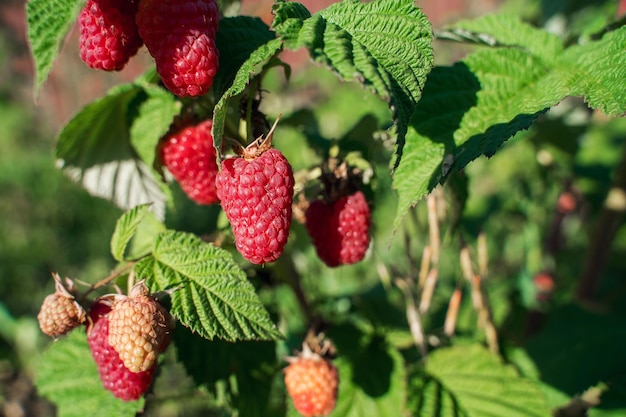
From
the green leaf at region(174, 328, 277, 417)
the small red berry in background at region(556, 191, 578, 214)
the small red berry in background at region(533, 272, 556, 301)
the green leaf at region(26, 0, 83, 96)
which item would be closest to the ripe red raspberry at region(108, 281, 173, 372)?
the green leaf at region(174, 328, 277, 417)

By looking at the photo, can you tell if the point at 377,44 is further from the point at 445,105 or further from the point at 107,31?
the point at 107,31

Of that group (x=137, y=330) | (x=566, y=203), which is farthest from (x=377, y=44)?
(x=566, y=203)

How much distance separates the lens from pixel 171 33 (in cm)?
73

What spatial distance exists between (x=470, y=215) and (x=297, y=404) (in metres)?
1.37

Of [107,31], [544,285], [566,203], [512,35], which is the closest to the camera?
[107,31]

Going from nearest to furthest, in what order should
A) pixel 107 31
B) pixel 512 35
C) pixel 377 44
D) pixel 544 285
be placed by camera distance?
pixel 377 44, pixel 107 31, pixel 512 35, pixel 544 285

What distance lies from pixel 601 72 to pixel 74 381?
40.6 inches

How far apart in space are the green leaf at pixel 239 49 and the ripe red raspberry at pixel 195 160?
19 centimetres

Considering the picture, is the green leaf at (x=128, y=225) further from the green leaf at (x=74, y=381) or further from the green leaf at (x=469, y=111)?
the green leaf at (x=469, y=111)

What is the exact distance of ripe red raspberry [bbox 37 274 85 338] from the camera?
79cm

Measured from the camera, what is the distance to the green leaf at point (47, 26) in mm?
798

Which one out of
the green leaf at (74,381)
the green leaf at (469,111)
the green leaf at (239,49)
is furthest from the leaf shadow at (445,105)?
the green leaf at (74,381)

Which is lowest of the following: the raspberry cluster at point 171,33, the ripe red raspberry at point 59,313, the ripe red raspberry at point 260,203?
the ripe red raspberry at point 59,313

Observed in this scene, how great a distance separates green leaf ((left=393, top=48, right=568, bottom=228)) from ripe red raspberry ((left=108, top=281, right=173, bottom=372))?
34 centimetres
